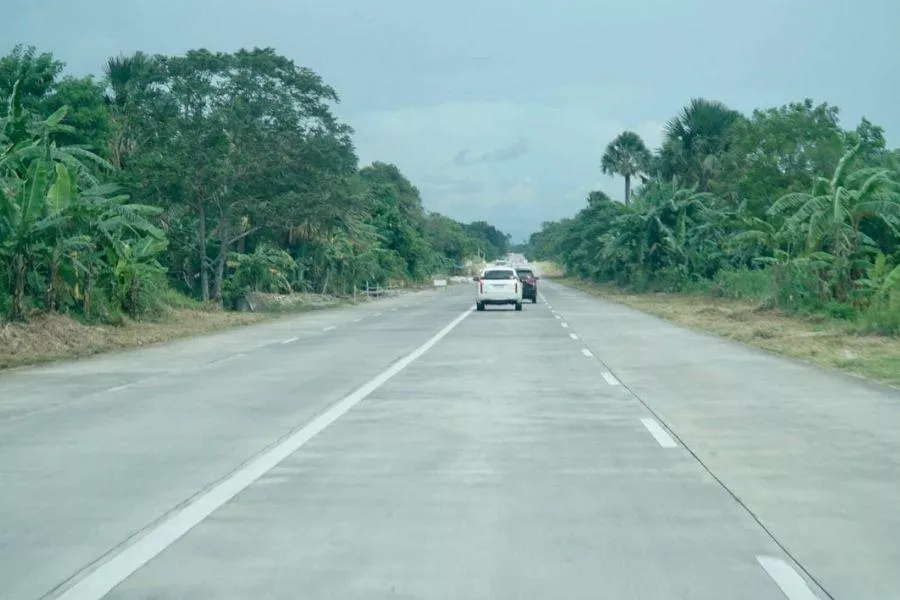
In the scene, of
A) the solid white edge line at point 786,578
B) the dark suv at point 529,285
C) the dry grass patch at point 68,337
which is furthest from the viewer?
the dark suv at point 529,285

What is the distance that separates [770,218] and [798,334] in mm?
21291

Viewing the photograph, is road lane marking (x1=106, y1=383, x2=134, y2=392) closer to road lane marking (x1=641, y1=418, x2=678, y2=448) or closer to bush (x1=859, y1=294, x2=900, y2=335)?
road lane marking (x1=641, y1=418, x2=678, y2=448)

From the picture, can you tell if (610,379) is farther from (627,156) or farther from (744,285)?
(627,156)

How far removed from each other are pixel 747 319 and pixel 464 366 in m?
20.8

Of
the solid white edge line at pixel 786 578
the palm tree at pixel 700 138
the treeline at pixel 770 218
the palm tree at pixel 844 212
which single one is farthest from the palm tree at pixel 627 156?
the solid white edge line at pixel 786 578

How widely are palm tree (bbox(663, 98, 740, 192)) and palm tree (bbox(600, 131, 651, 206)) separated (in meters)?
29.4

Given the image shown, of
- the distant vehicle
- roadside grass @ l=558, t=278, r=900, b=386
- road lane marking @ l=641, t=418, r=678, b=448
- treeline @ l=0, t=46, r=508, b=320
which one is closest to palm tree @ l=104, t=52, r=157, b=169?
treeline @ l=0, t=46, r=508, b=320

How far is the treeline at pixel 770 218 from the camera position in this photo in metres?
36.0

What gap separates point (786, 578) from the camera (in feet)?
21.7

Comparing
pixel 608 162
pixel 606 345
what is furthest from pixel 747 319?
pixel 608 162

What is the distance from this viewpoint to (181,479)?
9.83 metres

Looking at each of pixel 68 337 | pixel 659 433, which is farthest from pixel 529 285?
pixel 659 433

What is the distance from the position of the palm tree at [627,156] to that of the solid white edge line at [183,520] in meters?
86.9

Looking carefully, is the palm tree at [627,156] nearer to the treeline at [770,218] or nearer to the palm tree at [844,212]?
the treeline at [770,218]
